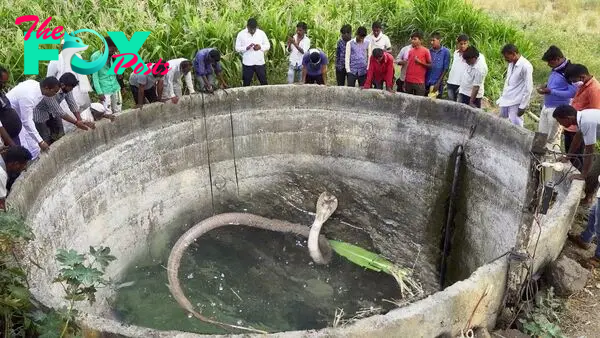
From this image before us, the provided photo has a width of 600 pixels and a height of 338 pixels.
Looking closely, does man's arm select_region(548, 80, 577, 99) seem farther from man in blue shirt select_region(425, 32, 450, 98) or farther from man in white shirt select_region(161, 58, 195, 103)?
man in white shirt select_region(161, 58, 195, 103)

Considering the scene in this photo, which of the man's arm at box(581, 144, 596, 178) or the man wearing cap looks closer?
the man's arm at box(581, 144, 596, 178)

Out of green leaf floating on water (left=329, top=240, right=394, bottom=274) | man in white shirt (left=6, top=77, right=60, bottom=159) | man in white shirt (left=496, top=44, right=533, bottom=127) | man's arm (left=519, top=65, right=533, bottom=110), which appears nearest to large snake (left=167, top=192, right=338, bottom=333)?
green leaf floating on water (left=329, top=240, right=394, bottom=274)

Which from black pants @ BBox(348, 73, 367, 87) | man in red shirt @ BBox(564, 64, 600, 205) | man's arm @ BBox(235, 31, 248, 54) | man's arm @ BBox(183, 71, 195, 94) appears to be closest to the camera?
man in red shirt @ BBox(564, 64, 600, 205)

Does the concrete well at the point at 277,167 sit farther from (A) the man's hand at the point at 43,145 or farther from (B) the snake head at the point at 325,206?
(B) the snake head at the point at 325,206

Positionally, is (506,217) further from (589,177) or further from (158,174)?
(158,174)

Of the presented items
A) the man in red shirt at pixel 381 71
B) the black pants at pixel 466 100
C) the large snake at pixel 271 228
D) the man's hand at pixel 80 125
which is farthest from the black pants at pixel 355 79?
the man's hand at pixel 80 125

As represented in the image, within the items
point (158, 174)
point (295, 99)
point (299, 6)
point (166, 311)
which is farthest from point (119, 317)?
point (299, 6)

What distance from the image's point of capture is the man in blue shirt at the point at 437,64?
7.92 metres

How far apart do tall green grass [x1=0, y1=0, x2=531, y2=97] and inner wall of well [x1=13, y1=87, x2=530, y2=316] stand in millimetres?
1260

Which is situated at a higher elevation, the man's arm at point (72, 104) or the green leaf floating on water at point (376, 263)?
the man's arm at point (72, 104)

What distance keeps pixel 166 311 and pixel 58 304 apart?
305cm

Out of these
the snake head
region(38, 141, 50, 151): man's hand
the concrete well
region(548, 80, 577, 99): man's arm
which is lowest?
the snake head

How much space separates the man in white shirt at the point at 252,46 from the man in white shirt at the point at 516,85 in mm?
3413

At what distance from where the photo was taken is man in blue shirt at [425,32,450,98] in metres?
7.92
